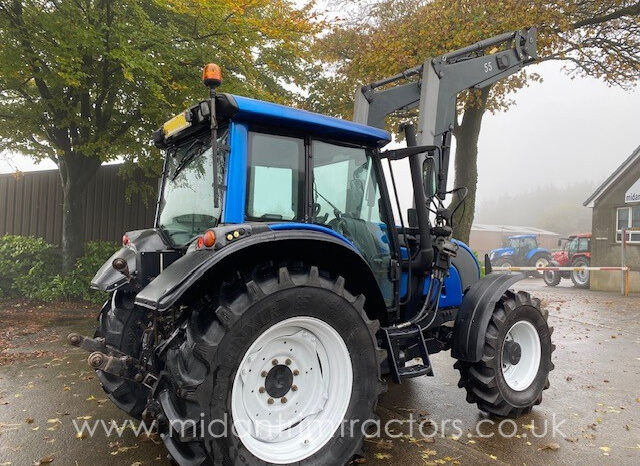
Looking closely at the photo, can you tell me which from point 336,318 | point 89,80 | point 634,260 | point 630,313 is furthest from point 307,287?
point 634,260

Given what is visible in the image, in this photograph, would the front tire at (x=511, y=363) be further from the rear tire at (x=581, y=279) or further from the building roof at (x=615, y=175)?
the building roof at (x=615, y=175)

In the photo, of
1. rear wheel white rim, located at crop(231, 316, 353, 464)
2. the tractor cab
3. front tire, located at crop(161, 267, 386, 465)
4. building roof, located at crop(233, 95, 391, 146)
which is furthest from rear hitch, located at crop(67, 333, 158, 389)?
building roof, located at crop(233, 95, 391, 146)

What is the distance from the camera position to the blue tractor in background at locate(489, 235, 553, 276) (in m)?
24.0

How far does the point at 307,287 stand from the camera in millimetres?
2814

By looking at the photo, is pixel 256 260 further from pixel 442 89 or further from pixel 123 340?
pixel 442 89

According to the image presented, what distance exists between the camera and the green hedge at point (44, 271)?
31.4 ft

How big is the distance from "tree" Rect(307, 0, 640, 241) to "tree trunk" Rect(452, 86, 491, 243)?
1.0 inches

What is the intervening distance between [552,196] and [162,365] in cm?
10479

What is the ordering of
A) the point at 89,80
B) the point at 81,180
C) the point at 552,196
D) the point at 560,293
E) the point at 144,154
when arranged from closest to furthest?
1. the point at 89,80
2. the point at 144,154
3. the point at 81,180
4. the point at 560,293
5. the point at 552,196

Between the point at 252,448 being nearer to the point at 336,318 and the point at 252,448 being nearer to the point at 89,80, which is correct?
the point at 336,318

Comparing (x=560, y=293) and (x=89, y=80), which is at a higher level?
(x=89, y=80)

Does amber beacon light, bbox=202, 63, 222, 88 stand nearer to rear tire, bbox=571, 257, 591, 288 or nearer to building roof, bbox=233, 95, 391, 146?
building roof, bbox=233, 95, 391, 146

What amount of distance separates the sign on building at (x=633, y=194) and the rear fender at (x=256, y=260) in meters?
16.9

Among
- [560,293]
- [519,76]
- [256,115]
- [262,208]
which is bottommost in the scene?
[560,293]
